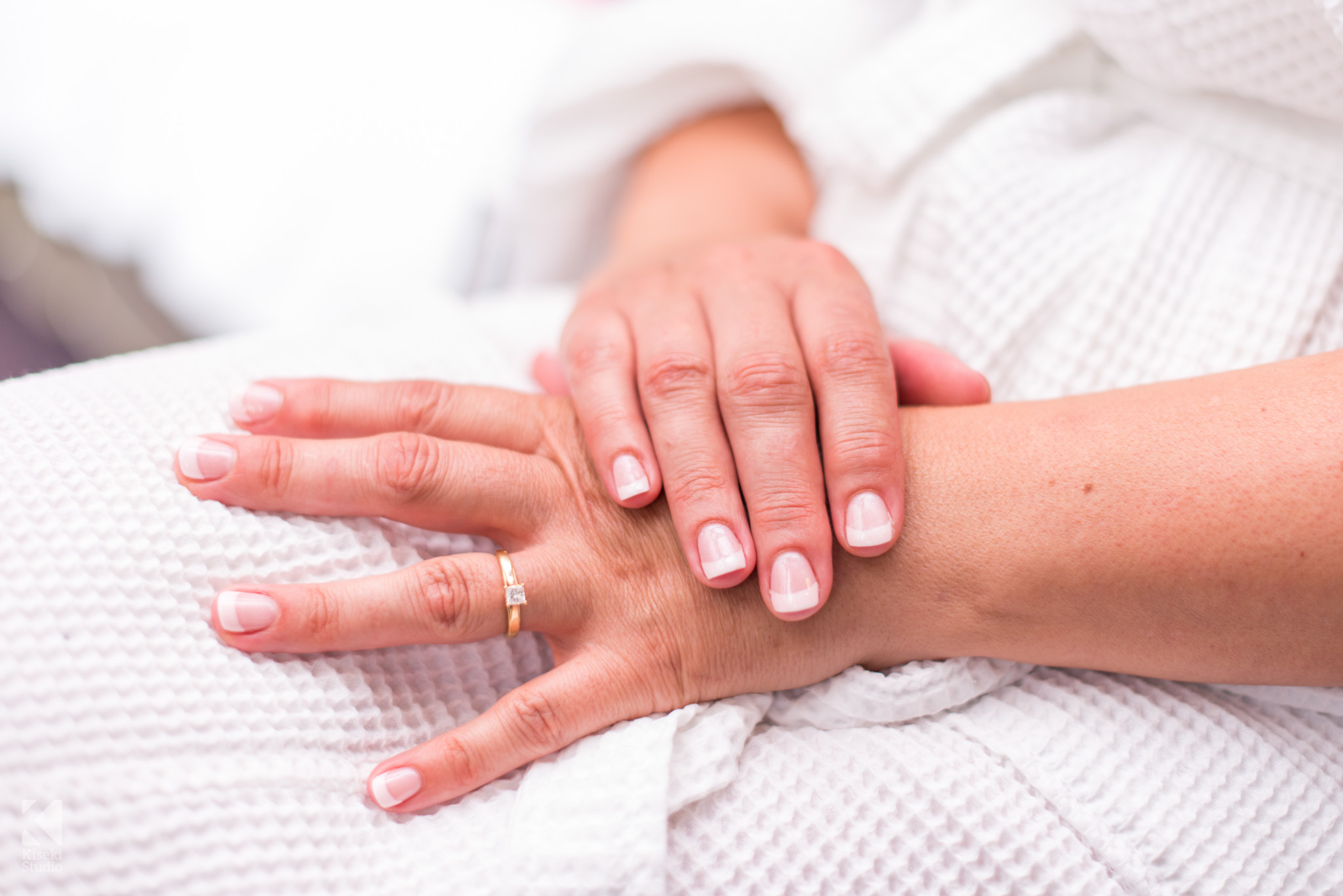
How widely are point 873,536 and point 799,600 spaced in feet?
0.20

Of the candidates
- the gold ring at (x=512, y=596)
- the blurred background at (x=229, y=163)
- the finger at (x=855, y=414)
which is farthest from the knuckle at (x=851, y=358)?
the blurred background at (x=229, y=163)

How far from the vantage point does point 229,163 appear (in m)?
1.28

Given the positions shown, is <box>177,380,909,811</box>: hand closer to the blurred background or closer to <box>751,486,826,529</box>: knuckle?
<box>751,486,826,529</box>: knuckle

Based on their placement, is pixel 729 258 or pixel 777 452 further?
pixel 729 258

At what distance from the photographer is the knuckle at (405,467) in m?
0.54

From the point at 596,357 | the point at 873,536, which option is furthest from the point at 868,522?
the point at 596,357

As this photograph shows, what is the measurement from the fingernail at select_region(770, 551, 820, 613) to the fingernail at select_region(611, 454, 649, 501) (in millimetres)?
100

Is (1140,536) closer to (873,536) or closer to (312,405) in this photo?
(873,536)

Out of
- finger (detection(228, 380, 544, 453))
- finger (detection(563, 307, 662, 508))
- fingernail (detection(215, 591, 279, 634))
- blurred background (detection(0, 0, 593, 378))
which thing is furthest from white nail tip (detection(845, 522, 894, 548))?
blurred background (detection(0, 0, 593, 378))

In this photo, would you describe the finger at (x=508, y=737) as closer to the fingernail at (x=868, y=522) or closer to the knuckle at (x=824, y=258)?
the fingernail at (x=868, y=522)

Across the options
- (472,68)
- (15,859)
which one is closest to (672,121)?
(472,68)

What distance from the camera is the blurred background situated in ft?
4.13

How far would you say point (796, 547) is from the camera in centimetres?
51

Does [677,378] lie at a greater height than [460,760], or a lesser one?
greater
